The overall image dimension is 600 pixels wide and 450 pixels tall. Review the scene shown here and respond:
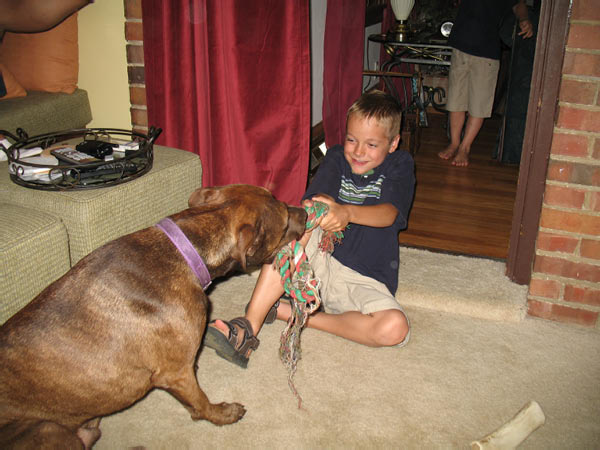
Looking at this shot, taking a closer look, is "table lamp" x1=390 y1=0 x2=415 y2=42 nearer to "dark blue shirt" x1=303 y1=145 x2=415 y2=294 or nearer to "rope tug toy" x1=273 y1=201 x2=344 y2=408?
"dark blue shirt" x1=303 y1=145 x2=415 y2=294

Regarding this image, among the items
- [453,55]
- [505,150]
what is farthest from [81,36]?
[505,150]

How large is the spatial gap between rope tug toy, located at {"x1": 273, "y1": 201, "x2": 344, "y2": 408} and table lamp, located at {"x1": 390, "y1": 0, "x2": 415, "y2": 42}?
3.65 metres

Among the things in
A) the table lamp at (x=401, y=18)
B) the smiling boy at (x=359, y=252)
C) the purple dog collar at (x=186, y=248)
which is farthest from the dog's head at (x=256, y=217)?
the table lamp at (x=401, y=18)

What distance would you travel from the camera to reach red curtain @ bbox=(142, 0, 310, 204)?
2.62m

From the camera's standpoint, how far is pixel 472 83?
4.57 m

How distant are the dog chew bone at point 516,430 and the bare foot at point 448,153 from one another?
3.32m

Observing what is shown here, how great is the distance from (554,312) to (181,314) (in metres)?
1.83

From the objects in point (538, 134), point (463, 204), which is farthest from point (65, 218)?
point (463, 204)

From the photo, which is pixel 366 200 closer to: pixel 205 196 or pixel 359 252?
pixel 359 252

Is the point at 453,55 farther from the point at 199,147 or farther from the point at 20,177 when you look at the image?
the point at 20,177

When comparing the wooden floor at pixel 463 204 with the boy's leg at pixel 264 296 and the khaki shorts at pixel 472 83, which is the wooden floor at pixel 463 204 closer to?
the khaki shorts at pixel 472 83

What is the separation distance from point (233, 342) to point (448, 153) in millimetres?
3448

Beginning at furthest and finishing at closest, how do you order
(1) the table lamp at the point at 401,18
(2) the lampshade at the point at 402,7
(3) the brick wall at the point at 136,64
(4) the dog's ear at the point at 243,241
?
(2) the lampshade at the point at 402,7
(1) the table lamp at the point at 401,18
(3) the brick wall at the point at 136,64
(4) the dog's ear at the point at 243,241

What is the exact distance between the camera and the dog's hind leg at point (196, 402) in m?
1.66
